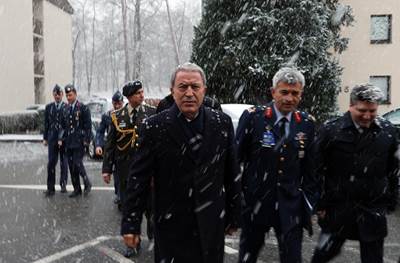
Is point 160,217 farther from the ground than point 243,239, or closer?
farther from the ground

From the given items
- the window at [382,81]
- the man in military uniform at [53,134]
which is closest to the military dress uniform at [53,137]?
the man in military uniform at [53,134]

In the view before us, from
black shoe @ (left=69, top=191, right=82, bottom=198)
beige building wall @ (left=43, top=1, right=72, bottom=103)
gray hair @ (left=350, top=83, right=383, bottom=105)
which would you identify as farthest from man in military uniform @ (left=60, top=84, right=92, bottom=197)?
beige building wall @ (left=43, top=1, right=72, bottom=103)

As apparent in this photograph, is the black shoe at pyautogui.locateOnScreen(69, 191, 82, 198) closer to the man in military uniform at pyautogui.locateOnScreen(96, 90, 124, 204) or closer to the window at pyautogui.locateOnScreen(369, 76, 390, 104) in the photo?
the man in military uniform at pyautogui.locateOnScreen(96, 90, 124, 204)

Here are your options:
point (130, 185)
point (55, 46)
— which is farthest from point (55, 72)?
point (130, 185)

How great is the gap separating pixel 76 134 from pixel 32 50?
25.5 metres

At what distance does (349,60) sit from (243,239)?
23.8 metres

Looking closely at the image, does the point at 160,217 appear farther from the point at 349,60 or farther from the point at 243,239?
the point at 349,60

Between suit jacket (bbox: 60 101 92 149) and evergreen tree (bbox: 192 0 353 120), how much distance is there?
33.1 feet

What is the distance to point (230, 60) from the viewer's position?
→ 62.8 feet

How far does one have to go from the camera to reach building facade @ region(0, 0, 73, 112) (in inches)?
1180

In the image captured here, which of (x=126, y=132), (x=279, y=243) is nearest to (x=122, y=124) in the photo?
(x=126, y=132)

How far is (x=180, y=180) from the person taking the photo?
3369mm

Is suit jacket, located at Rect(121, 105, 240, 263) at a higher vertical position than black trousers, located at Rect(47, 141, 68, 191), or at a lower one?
higher

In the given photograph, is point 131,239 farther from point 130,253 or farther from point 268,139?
point 130,253
